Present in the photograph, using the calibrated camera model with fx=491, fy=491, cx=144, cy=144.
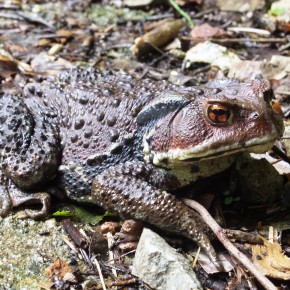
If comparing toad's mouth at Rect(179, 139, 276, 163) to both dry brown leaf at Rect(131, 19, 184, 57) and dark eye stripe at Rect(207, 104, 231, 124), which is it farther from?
dry brown leaf at Rect(131, 19, 184, 57)

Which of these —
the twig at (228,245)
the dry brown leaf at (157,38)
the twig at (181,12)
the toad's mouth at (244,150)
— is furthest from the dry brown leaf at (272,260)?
the twig at (181,12)

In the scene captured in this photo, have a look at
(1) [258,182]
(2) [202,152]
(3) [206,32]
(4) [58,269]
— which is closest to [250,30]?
(3) [206,32]

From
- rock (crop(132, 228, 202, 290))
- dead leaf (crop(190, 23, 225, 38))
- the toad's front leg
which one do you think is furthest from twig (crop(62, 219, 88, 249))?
dead leaf (crop(190, 23, 225, 38))

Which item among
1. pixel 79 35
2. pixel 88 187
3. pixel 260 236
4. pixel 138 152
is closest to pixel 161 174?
pixel 138 152

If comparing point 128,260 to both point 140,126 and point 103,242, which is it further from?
point 140,126

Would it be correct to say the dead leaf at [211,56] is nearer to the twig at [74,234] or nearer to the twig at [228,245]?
the twig at [228,245]

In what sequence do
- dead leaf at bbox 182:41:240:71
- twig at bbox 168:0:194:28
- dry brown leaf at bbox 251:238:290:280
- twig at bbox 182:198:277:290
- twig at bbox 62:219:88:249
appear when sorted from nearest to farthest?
twig at bbox 182:198:277:290, dry brown leaf at bbox 251:238:290:280, twig at bbox 62:219:88:249, dead leaf at bbox 182:41:240:71, twig at bbox 168:0:194:28
